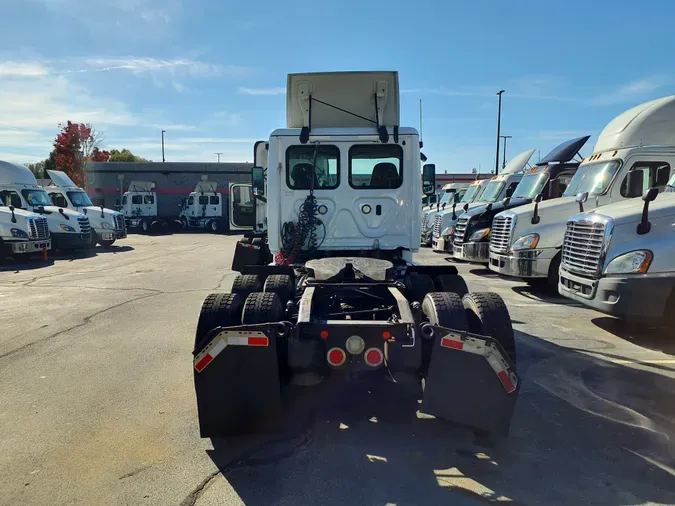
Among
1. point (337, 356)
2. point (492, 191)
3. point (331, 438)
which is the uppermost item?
point (492, 191)

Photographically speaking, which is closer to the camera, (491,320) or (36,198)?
(491,320)

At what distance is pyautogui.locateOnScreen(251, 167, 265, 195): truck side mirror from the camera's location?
732cm

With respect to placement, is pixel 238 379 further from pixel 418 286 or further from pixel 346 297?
pixel 418 286

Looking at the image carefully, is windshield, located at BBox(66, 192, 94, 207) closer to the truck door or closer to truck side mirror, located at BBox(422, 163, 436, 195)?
the truck door

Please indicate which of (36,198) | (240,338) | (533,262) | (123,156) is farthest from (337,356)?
(123,156)

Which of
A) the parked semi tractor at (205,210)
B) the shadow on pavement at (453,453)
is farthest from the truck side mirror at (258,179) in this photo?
the parked semi tractor at (205,210)

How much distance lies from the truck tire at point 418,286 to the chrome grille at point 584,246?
10.1ft

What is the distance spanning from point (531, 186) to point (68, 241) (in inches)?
630

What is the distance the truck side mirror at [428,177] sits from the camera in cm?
709

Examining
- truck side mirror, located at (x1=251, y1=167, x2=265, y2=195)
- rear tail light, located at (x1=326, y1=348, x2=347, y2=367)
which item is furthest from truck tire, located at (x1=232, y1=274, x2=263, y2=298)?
truck side mirror, located at (x1=251, y1=167, x2=265, y2=195)

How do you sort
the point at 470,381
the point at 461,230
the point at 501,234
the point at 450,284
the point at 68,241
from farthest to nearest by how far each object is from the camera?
the point at 68,241
the point at 461,230
the point at 501,234
the point at 450,284
the point at 470,381

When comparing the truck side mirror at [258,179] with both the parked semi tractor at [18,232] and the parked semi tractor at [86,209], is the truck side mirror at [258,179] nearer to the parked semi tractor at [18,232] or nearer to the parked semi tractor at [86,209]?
the parked semi tractor at [18,232]

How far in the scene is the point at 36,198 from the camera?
1875cm

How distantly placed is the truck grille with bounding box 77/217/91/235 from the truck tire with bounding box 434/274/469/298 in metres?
17.3
